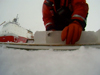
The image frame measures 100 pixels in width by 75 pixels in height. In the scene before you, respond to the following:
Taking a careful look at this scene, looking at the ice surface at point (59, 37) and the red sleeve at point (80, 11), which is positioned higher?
the red sleeve at point (80, 11)

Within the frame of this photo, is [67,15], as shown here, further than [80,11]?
Yes

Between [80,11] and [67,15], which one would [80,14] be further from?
[67,15]

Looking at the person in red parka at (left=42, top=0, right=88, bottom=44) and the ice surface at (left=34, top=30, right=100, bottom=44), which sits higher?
the person in red parka at (left=42, top=0, right=88, bottom=44)

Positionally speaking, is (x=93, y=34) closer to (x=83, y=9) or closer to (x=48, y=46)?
(x=83, y=9)

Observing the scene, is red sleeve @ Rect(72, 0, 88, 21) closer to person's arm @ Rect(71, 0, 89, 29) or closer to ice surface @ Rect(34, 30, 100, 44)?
person's arm @ Rect(71, 0, 89, 29)

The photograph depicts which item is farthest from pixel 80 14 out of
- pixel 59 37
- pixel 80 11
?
pixel 59 37

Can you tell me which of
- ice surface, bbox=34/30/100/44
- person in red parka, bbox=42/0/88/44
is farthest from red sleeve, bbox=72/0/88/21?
ice surface, bbox=34/30/100/44

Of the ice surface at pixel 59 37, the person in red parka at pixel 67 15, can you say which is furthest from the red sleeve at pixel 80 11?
the ice surface at pixel 59 37

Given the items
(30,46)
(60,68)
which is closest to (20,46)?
(30,46)

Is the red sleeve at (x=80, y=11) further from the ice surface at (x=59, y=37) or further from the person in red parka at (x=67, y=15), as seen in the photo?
the ice surface at (x=59, y=37)
